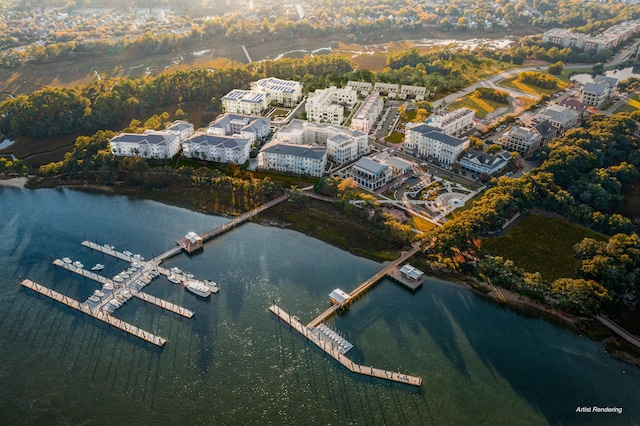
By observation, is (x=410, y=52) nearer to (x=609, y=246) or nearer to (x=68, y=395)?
(x=609, y=246)

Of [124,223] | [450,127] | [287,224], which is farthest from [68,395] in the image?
[450,127]

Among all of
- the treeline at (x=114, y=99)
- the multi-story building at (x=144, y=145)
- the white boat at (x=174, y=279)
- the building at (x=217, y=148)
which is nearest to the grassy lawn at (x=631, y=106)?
the treeline at (x=114, y=99)

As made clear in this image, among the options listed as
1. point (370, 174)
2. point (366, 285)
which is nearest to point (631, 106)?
point (370, 174)

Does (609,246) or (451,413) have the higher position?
(609,246)

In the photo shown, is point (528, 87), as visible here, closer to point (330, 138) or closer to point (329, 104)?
point (329, 104)

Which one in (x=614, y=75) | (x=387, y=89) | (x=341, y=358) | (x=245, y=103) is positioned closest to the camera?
(x=341, y=358)

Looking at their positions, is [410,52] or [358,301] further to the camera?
[410,52]

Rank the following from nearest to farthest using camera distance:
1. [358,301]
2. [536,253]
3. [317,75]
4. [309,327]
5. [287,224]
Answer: [309,327] → [358,301] → [536,253] → [287,224] → [317,75]
